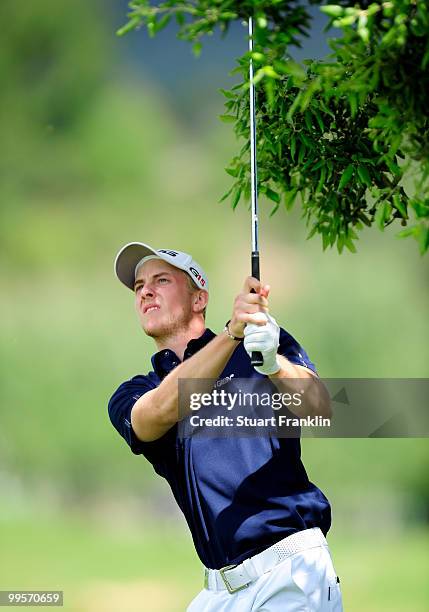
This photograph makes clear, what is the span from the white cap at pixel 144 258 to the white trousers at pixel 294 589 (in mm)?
736

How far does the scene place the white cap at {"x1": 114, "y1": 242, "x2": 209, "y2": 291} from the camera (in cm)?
245

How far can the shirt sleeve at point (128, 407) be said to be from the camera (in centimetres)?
231

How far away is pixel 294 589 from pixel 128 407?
22.4 inches

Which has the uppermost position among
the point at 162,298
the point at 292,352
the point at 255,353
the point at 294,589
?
the point at 162,298

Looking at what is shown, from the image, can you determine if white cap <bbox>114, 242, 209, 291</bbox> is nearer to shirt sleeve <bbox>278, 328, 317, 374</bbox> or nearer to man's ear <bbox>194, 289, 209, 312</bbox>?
man's ear <bbox>194, 289, 209, 312</bbox>

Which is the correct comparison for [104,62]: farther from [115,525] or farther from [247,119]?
[247,119]

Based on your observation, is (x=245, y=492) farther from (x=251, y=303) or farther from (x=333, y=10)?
(x=333, y=10)

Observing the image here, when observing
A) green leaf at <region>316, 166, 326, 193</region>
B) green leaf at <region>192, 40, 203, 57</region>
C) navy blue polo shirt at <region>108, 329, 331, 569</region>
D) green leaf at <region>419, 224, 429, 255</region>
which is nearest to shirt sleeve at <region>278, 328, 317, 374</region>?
navy blue polo shirt at <region>108, 329, 331, 569</region>

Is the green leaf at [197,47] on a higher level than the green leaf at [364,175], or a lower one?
lower

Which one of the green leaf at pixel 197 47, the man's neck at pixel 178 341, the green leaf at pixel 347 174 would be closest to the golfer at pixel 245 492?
the man's neck at pixel 178 341

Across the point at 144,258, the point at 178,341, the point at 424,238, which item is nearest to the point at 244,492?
the point at 178,341

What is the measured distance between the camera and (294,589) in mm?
2102

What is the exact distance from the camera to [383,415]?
15.4ft

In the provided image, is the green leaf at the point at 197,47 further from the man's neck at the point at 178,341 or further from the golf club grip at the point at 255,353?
the man's neck at the point at 178,341
